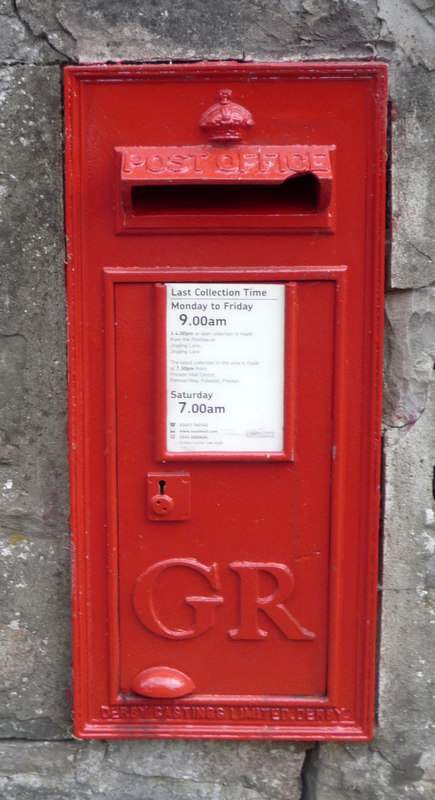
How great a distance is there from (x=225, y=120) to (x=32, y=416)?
90 centimetres

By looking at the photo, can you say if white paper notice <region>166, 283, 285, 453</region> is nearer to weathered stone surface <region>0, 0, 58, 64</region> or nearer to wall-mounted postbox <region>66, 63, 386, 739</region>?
wall-mounted postbox <region>66, 63, 386, 739</region>

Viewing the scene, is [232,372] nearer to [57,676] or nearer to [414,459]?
[414,459]

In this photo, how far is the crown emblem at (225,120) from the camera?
1502 millimetres

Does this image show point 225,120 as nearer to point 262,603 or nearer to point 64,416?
point 64,416

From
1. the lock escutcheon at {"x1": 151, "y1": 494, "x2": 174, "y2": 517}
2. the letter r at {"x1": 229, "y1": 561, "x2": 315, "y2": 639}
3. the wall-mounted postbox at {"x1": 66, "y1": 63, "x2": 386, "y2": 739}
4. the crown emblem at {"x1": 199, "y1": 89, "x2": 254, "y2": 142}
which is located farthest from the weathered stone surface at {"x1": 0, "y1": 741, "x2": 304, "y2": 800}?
the crown emblem at {"x1": 199, "y1": 89, "x2": 254, "y2": 142}

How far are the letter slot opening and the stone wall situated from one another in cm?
24

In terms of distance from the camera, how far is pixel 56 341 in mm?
1705

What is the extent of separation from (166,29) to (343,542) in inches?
54.0

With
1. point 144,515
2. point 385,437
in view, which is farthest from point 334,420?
point 144,515

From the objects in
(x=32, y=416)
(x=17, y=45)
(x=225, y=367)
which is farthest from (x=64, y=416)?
(x=17, y=45)

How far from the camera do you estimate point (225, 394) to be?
1607mm

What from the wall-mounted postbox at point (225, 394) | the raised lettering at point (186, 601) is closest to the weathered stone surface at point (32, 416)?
the wall-mounted postbox at point (225, 394)

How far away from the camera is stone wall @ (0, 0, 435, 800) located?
1.61 m

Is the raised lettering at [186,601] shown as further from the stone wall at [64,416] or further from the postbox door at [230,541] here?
the stone wall at [64,416]
